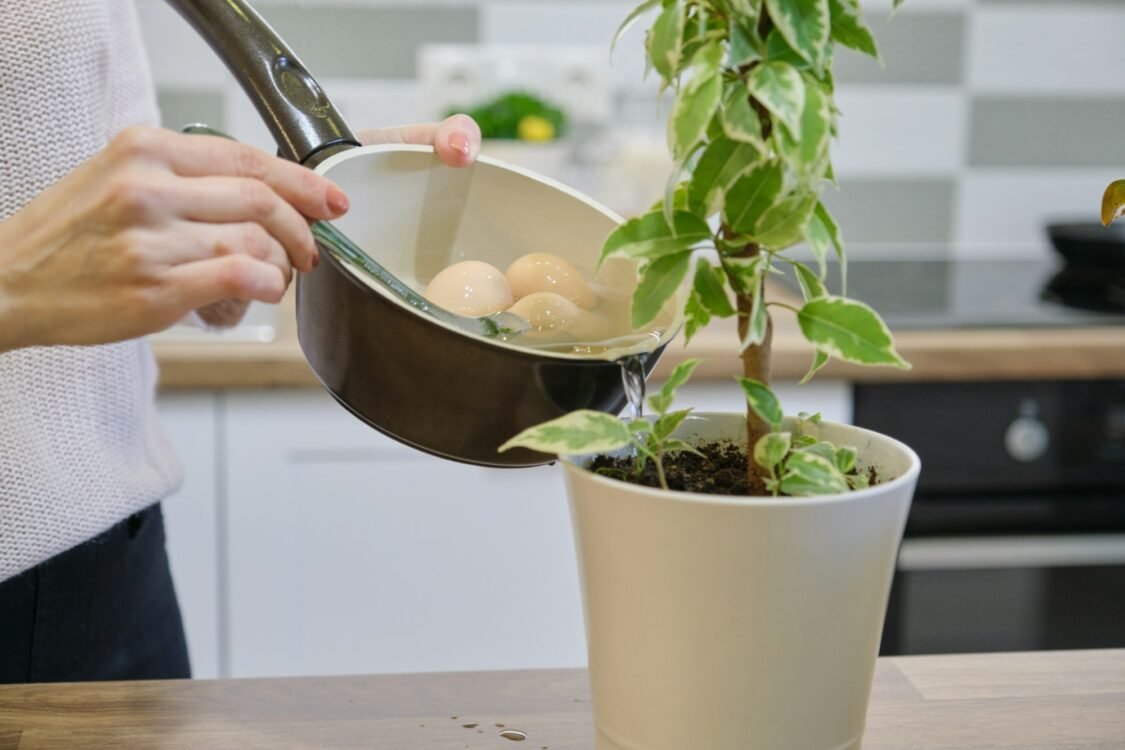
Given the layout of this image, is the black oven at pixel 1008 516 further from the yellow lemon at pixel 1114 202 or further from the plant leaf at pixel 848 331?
the plant leaf at pixel 848 331

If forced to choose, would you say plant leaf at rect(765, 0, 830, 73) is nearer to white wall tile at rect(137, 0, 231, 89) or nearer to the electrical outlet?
the electrical outlet

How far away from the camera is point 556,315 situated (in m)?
0.67

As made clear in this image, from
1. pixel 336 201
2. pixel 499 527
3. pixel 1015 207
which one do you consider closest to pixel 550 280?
pixel 336 201

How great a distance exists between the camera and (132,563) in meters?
0.97

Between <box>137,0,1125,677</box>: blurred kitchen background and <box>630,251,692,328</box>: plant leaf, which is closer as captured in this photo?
<box>630,251,692,328</box>: plant leaf

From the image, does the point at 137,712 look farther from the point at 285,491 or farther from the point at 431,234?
the point at 285,491

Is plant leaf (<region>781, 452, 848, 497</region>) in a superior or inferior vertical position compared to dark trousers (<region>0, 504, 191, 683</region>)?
superior

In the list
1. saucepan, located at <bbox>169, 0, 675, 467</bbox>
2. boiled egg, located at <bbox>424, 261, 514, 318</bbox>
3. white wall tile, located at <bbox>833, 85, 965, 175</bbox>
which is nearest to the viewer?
saucepan, located at <bbox>169, 0, 675, 467</bbox>

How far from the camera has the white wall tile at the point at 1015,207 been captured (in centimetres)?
214

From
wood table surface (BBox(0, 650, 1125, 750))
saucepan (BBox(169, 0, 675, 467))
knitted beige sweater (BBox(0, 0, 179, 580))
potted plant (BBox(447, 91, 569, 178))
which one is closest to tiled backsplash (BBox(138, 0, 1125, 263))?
potted plant (BBox(447, 91, 569, 178))

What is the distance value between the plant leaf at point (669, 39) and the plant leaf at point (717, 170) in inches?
1.3

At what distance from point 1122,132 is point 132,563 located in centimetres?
183

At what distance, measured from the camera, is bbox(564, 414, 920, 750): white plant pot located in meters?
0.48

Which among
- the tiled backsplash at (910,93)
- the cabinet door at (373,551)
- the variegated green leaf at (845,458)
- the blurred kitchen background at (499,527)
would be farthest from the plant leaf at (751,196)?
the tiled backsplash at (910,93)
